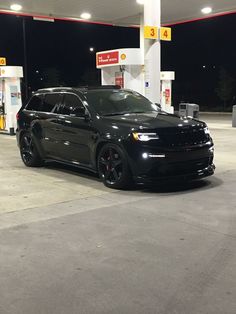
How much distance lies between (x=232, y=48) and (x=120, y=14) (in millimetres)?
40386

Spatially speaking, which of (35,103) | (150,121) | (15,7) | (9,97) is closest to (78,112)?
(150,121)

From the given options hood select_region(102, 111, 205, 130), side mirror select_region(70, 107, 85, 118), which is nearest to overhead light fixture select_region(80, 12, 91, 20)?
side mirror select_region(70, 107, 85, 118)

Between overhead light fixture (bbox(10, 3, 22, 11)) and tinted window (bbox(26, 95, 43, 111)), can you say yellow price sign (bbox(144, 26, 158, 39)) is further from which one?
overhead light fixture (bbox(10, 3, 22, 11))

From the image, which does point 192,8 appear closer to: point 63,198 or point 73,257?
point 63,198

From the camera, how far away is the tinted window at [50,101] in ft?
29.8

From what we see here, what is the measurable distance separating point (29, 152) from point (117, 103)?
257 cm

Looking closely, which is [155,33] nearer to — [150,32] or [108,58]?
[150,32]

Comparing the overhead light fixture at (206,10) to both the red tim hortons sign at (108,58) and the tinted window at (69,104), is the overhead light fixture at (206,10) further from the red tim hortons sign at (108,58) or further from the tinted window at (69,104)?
the tinted window at (69,104)

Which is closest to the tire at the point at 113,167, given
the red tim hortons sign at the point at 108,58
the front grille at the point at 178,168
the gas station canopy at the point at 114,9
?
the front grille at the point at 178,168

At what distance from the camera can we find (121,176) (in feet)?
24.0

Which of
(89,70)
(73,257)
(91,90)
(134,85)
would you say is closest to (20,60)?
(89,70)

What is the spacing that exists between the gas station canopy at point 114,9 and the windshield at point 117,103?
792 centimetres

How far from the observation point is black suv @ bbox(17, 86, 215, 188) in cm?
704

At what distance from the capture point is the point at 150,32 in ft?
39.6
